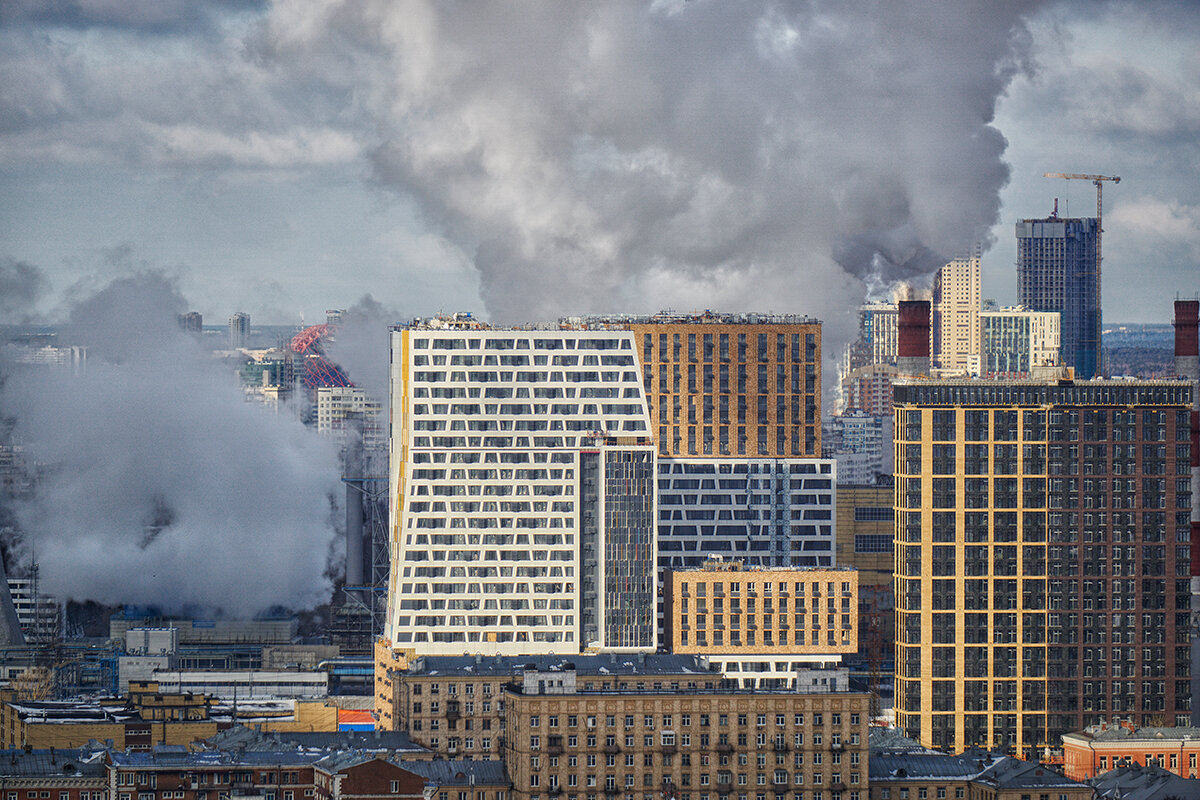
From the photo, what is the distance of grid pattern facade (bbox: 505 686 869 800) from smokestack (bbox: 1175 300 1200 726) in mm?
44835

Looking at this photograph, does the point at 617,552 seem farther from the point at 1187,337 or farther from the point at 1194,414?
the point at 1187,337

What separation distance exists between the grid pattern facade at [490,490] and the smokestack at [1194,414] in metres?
31.7

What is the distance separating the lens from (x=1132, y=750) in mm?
134125

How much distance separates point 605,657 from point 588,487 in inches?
702

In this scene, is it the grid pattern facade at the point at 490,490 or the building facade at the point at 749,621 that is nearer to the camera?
the grid pattern facade at the point at 490,490

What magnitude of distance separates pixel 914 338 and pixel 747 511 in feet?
50.7

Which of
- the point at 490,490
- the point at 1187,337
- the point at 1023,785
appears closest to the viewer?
the point at 1023,785

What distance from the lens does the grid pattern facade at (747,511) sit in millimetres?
169250

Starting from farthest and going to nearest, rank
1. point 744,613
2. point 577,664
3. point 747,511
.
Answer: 1. point 747,511
2. point 744,613
3. point 577,664

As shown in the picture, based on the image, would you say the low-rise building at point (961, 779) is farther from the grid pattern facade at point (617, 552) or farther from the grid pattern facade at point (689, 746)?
the grid pattern facade at point (617, 552)

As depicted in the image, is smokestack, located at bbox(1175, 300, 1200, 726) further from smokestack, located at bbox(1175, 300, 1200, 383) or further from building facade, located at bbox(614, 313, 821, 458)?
building facade, located at bbox(614, 313, 821, 458)

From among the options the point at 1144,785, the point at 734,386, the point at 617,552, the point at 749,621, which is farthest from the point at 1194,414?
the point at 1144,785

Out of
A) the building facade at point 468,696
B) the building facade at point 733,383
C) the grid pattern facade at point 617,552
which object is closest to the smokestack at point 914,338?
the building facade at point 733,383

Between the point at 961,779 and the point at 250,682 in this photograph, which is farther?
the point at 250,682
